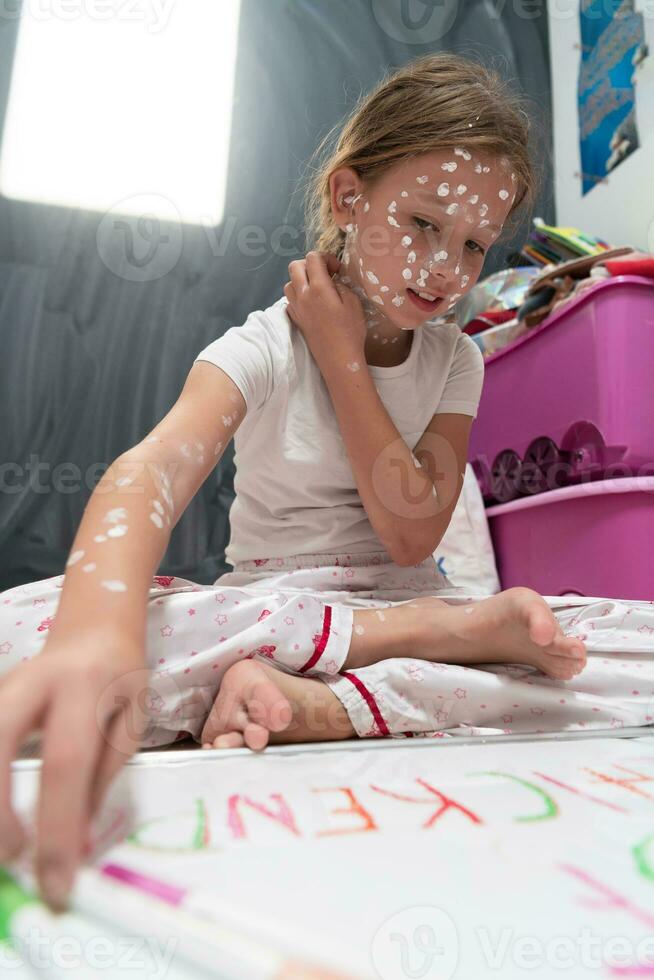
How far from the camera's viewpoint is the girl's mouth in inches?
30.4

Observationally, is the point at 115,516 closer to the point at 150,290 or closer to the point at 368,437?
the point at 368,437

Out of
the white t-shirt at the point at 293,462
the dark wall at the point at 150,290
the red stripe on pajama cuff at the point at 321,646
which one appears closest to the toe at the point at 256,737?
the red stripe on pajama cuff at the point at 321,646

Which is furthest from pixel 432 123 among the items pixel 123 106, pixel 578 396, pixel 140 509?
pixel 123 106

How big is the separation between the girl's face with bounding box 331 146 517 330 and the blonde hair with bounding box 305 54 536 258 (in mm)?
17

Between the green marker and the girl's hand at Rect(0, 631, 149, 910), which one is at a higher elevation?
the girl's hand at Rect(0, 631, 149, 910)

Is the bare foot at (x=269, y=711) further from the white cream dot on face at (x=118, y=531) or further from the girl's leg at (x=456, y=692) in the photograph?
the white cream dot on face at (x=118, y=531)

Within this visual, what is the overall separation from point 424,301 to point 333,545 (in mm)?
280

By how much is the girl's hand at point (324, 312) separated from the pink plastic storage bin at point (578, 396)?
1.24 ft

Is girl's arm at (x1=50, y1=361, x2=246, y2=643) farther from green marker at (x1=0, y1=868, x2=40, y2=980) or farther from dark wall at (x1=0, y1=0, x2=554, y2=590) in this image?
dark wall at (x1=0, y1=0, x2=554, y2=590)

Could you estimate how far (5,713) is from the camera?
0.27 metres

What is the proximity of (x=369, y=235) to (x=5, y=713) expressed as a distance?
0.65m

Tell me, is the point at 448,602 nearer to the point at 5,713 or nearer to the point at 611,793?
the point at 611,793

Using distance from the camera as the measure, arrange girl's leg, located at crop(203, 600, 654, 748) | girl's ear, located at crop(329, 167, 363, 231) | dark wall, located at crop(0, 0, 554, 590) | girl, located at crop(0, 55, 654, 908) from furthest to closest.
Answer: dark wall, located at crop(0, 0, 554, 590), girl's ear, located at crop(329, 167, 363, 231), girl's leg, located at crop(203, 600, 654, 748), girl, located at crop(0, 55, 654, 908)

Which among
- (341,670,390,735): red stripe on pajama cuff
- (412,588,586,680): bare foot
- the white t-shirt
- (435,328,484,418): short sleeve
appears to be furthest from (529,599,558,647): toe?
(435,328,484,418): short sleeve
